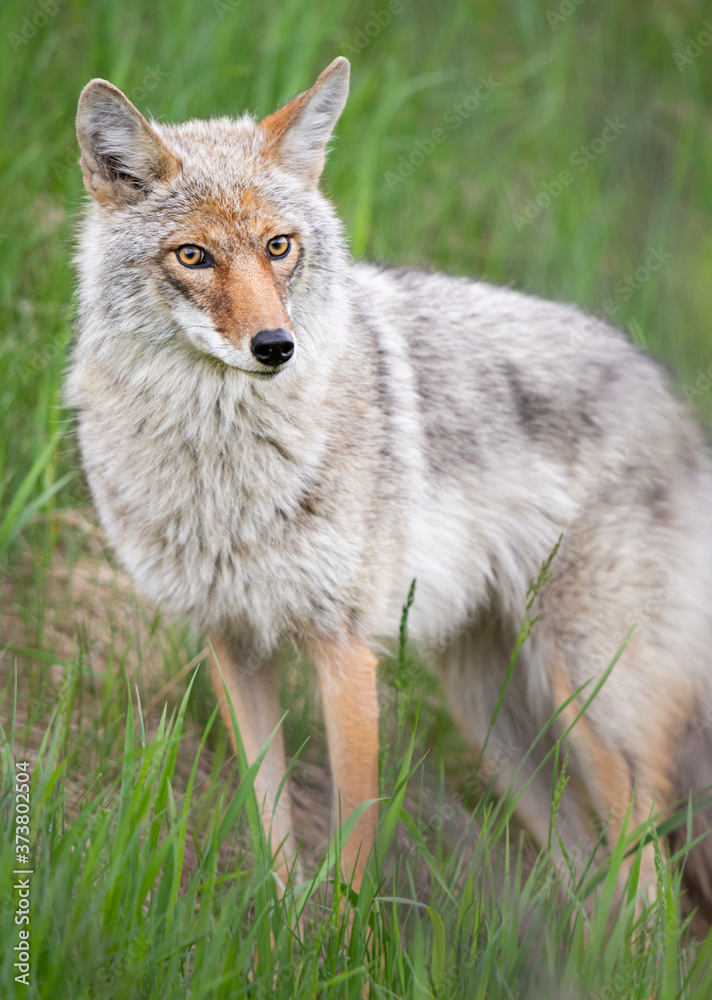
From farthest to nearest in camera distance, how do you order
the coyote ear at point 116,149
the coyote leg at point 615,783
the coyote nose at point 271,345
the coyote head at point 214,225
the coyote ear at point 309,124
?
the coyote leg at point 615,783, the coyote ear at point 309,124, the coyote ear at point 116,149, the coyote head at point 214,225, the coyote nose at point 271,345

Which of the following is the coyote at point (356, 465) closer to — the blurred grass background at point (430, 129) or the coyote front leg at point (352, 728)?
the coyote front leg at point (352, 728)

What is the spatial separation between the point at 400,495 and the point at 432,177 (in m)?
3.97

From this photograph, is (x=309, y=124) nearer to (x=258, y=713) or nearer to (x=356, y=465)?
(x=356, y=465)

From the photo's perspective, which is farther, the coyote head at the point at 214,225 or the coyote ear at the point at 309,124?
the coyote ear at the point at 309,124

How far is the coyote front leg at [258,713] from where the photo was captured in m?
3.39

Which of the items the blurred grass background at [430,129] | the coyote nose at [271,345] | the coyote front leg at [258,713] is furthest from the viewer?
the blurred grass background at [430,129]

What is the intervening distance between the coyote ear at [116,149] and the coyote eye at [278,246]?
42 centimetres

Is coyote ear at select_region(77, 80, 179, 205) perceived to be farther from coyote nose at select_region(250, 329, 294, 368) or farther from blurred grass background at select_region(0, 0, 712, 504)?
blurred grass background at select_region(0, 0, 712, 504)

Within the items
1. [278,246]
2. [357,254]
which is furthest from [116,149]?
[357,254]

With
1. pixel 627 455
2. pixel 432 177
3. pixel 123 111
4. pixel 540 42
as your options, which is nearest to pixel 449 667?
pixel 627 455

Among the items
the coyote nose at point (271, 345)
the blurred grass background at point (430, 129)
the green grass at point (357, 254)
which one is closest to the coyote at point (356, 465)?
the coyote nose at point (271, 345)

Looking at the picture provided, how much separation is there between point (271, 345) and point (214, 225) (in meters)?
0.48

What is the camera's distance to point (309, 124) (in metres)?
3.23

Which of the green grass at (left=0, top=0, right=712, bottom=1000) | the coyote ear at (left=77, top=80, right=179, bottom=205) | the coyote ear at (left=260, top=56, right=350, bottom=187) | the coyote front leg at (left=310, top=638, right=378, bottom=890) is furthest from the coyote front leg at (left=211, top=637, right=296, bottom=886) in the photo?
the coyote ear at (left=260, top=56, right=350, bottom=187)
